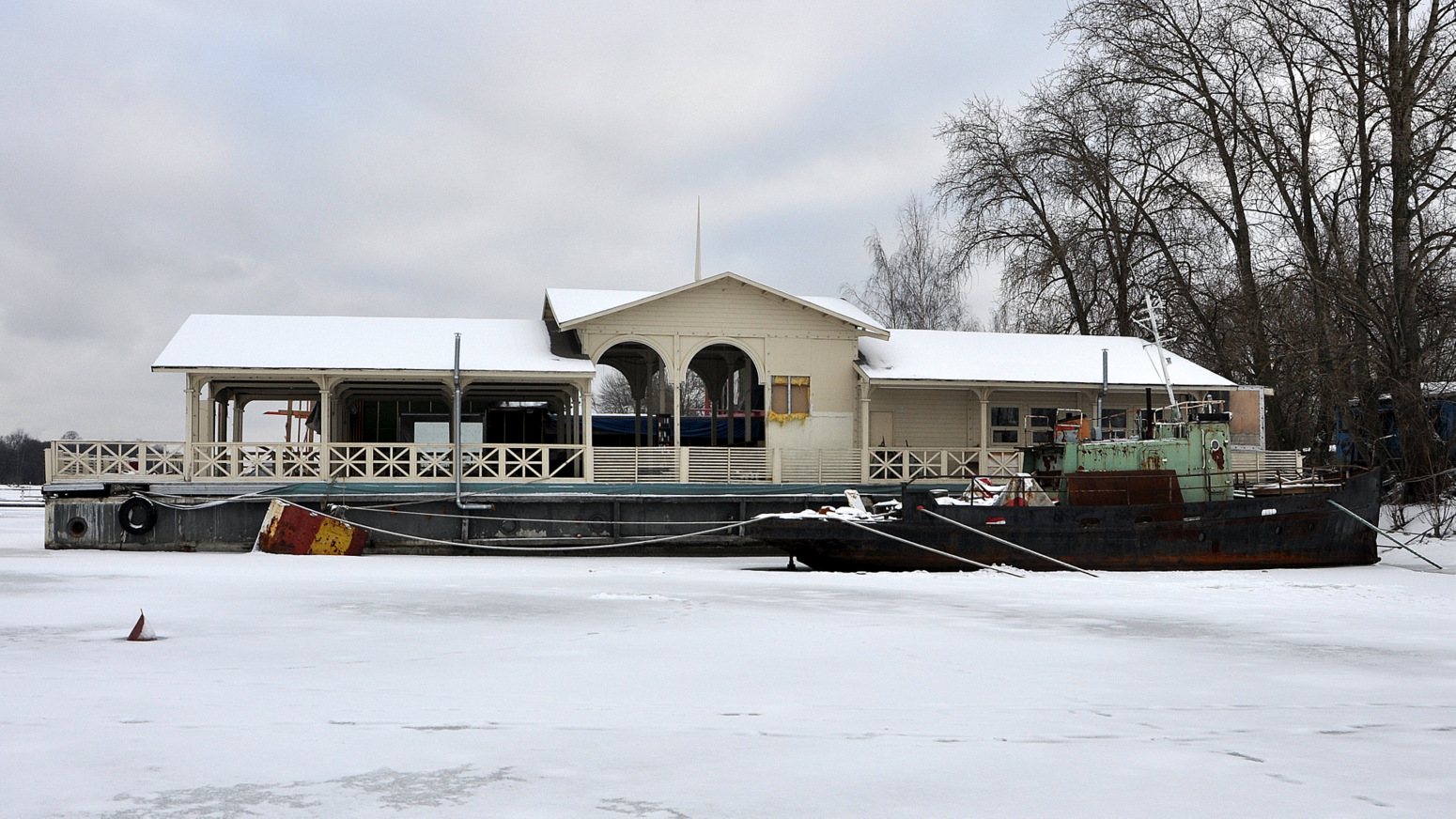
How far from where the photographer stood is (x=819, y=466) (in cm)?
2702

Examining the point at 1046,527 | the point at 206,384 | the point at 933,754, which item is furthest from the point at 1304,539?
the point at 206,384

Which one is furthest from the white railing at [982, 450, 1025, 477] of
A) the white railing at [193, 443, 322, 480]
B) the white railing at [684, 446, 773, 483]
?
the white railing at [193, 443, 322, 480]

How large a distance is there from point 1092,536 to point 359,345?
52.7ft

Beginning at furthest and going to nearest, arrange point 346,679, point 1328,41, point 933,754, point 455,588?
point 1328,41 → point 455,588 → point 346,679 → point 933,754

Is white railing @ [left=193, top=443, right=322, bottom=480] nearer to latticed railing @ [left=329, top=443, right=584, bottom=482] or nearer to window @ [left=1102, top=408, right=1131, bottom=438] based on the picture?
latticed railing @ [left=329, top=443, right=584, bottom=482]

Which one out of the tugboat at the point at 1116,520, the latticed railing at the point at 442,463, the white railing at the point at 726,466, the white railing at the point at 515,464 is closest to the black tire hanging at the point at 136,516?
the latticed railing at the point at 442,463

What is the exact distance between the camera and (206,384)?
24953mm

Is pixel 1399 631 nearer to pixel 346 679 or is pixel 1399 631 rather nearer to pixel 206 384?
pixel 346 679

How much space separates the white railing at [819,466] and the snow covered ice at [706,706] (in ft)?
38.8

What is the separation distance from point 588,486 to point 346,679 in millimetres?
16738

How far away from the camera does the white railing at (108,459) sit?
23688 mm

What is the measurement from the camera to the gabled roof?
26250 millimetres

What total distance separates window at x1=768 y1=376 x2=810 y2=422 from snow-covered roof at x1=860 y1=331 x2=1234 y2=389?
165cm

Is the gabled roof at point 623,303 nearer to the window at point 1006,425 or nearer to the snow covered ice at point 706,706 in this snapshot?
the window at point 1006,425
